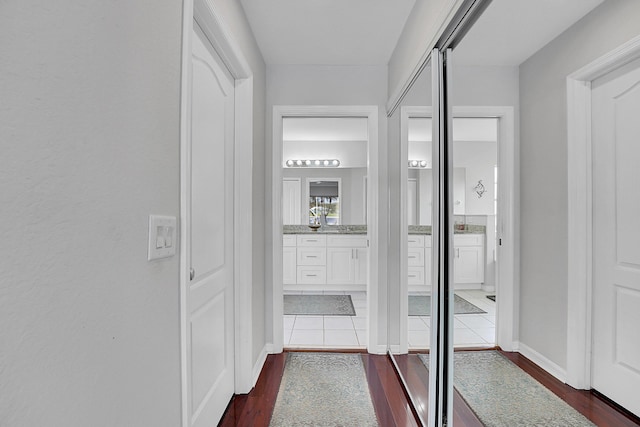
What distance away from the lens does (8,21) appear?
48 cm

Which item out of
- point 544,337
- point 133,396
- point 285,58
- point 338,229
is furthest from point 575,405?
point 338,229

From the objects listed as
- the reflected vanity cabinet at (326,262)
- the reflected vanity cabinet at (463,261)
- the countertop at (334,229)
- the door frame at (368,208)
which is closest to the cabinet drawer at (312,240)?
the reflected vanity cabinet at (326,262)

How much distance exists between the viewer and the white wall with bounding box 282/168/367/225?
203 inches

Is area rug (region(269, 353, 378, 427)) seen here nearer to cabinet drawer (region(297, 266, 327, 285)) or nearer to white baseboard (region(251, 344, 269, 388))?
white baseboard (region(251, 344, 269, 388))

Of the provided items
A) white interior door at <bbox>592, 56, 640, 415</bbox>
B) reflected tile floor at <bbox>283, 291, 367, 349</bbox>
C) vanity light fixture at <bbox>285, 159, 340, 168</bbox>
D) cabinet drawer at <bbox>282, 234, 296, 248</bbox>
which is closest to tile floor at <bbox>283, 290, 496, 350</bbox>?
reflected tile floor at <bbox>283, 291, 367, 349</bbox>

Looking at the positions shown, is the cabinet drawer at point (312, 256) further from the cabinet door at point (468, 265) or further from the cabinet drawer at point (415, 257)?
the cabinet door at point (468, 265)

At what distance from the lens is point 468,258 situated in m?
1.24

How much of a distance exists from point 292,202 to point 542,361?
4.60 meters

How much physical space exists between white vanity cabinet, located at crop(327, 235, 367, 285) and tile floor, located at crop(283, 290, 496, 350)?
22 cm

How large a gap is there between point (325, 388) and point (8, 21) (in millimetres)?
2212

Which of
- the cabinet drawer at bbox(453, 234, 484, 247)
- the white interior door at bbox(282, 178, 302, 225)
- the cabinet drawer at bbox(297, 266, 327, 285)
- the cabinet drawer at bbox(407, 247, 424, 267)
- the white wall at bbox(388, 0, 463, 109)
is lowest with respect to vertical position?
the cabinet drawer at bbox(297, 266, 327, 285)

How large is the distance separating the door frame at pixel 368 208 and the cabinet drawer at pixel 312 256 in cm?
204

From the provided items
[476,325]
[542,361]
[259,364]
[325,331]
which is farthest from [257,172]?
[542,361]

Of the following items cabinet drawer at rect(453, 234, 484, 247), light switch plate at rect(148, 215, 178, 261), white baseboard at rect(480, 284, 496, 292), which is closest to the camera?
light switch plate at rect(148, 215, 178, 261)
